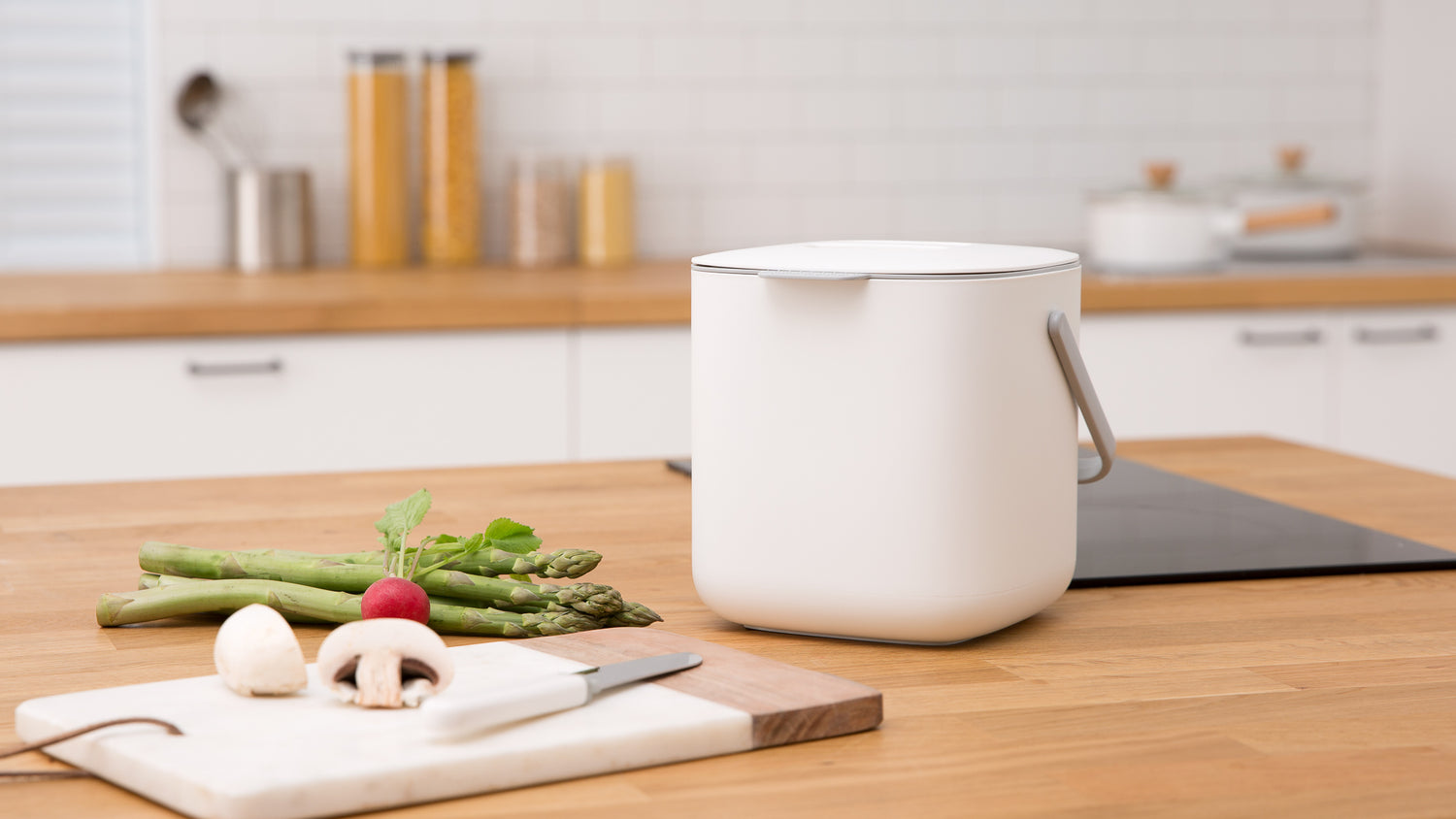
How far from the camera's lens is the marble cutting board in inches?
22.9

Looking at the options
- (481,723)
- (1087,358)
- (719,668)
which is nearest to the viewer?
(481,723)

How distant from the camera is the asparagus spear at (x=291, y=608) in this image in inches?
32.4

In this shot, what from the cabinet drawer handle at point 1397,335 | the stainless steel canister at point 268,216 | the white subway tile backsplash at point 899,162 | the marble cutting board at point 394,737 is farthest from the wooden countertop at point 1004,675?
the white subway tile backsplash at point 899,162

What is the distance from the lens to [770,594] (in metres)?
0.82

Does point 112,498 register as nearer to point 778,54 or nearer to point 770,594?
point 770,594

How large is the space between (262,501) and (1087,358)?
5.25ft

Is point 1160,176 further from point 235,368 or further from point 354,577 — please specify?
point 354,577

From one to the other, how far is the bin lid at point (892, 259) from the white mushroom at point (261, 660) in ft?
0.94

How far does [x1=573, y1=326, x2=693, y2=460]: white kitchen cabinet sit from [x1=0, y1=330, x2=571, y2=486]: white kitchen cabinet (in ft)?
0.10

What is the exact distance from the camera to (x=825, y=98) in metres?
3.22

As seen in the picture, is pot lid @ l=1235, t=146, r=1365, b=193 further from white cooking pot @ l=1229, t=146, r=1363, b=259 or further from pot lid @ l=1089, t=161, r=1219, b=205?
pot lid @ l=1089, t=161, r=1219, b=205

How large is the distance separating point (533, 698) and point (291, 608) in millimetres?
260

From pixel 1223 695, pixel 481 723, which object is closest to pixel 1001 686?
pixel 1223 695

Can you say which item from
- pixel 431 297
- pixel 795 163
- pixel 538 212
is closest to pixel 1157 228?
pixel 795 163
